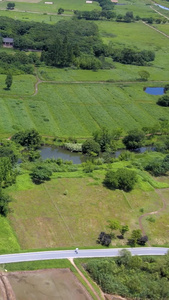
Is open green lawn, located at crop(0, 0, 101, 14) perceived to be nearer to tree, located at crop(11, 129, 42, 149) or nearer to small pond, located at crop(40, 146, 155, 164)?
tree, located at crop(11, 129, 42, 149)

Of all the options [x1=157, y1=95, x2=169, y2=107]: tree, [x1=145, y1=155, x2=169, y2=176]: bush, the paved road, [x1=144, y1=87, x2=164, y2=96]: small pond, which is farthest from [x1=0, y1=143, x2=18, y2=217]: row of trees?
[x1=144, y1=87, x2=164, y2=96]: small pond

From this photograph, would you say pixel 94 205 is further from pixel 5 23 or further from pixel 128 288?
pixel 5 23

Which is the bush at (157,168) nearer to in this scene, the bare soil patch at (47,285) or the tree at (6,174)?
the tree at (6,174)

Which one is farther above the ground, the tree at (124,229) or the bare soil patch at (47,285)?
the tree at (124,229)

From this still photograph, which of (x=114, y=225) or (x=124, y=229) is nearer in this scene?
(x=114, y=225)

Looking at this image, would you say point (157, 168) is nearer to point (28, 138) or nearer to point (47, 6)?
point (28, 138)

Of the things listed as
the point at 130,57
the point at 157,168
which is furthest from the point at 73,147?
the point at 130,57

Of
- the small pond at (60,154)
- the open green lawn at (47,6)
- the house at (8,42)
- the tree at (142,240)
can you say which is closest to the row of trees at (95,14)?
the open green lawn at (47,6)
